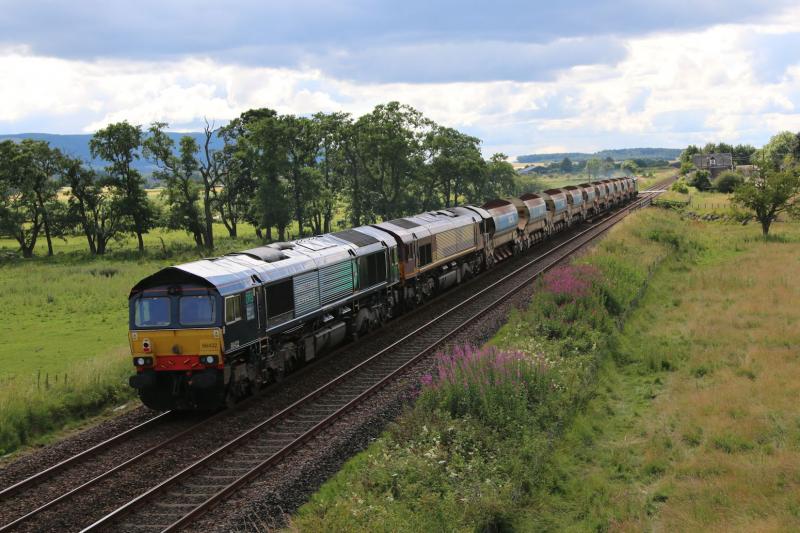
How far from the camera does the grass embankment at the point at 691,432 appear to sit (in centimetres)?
1396

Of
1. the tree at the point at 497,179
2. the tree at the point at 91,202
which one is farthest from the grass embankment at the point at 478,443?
the tree at the point at 497,179

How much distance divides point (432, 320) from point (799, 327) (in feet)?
46.9

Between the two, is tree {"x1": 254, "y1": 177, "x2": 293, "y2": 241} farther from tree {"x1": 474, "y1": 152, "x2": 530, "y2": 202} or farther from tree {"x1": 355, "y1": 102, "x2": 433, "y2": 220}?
tree {"x1": 474, "y1": 152, "x2": 530, "y2": 202}

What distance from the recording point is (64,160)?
7919cm

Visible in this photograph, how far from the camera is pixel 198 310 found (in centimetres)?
1983

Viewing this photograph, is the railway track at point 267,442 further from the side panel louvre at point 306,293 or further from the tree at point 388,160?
the tree at point 388,160

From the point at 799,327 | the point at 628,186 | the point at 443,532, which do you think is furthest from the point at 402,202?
the point at 443,532

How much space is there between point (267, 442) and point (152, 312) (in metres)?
5.01

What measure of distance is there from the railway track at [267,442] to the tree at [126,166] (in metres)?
56.6

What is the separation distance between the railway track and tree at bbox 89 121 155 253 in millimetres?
56644

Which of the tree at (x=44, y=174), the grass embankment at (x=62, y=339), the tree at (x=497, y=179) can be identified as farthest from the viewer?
the tree at (x=497, y=179)

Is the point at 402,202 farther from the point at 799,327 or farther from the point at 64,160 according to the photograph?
the point at 799,327

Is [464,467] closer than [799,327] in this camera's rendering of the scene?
Yes

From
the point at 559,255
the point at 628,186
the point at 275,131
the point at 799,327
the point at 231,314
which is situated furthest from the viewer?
the point at 628,186
